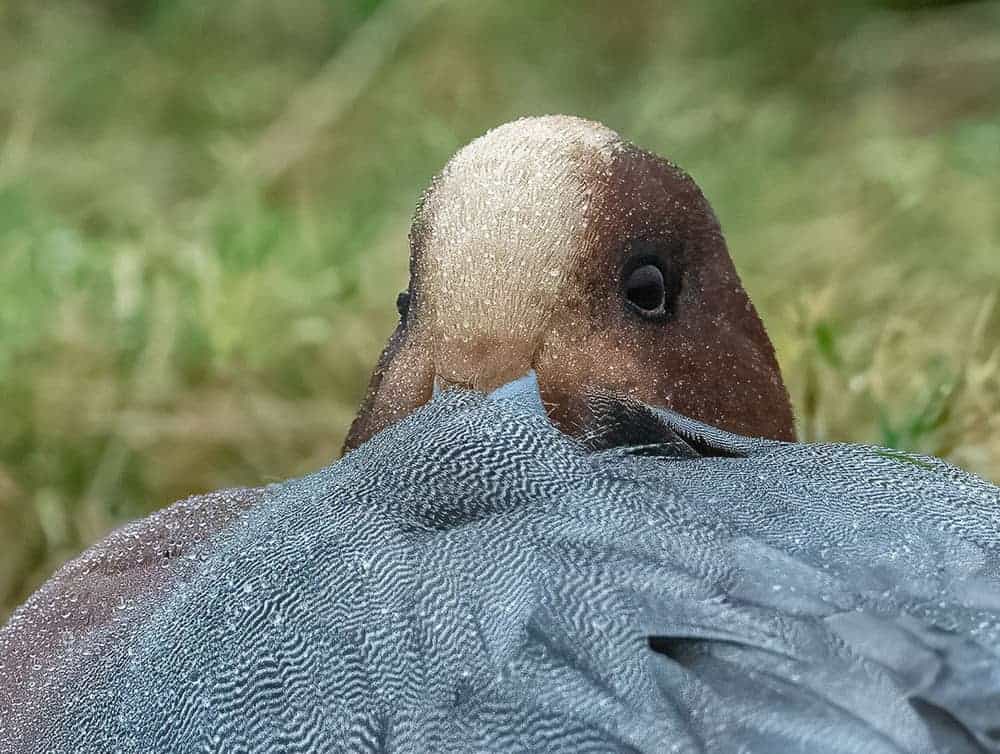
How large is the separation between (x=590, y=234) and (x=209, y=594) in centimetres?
52

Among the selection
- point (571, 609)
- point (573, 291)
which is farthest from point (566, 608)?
point (573, 291)

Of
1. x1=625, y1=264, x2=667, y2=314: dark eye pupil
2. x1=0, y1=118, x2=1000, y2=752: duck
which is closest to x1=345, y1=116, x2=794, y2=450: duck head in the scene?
x1=625, y1=264, x2=667, y2=314: dark eye pupil

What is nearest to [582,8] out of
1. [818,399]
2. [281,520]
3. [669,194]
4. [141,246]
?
[141,246]

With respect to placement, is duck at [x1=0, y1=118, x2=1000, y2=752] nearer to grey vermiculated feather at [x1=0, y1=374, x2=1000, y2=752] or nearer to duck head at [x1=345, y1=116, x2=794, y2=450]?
grey vermiculated feather at [x1=0, y1=374, x2=1000, y2=752]

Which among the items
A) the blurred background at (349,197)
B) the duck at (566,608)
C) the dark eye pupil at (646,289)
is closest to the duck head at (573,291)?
the dark eye pupil at (646,289)

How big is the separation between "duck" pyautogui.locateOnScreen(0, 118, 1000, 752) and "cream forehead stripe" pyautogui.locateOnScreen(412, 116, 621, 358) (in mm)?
235

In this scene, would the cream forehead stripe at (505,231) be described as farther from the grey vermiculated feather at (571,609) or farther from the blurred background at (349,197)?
the blurred background at (349,197)

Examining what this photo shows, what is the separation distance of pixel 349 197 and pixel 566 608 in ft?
6.70

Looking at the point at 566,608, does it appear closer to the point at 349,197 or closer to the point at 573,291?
the point at 573,291

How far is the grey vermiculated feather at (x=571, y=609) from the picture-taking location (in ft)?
2.39

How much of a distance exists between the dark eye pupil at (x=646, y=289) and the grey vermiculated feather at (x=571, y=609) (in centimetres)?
35

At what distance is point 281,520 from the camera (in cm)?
91

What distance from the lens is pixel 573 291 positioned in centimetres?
125

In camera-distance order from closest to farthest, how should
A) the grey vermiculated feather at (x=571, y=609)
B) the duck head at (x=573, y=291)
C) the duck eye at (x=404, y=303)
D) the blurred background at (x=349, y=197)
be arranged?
1. the grey vermiculated feather at (x=571, y=609)
2. the duck head at (x=573, y=291)
3. the duck eye at (x=404, y=303)
4. the blurred background at (x=349, y=197)
